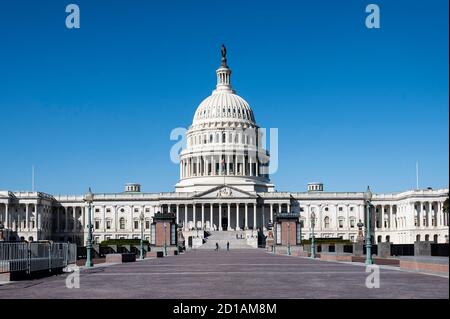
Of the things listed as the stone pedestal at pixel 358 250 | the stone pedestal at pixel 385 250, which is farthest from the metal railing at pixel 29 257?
the stone pedestal at pixel 358 250

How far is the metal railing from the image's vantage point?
118ft

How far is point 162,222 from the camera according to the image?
104188 mm

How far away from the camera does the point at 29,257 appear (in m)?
37.9

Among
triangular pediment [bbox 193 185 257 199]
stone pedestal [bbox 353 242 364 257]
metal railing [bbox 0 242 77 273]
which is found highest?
triangular pediment [bbox 193 185 257 199]

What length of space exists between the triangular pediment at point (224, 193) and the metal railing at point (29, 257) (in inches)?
5569

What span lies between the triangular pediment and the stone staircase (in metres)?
20.2

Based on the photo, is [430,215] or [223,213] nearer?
[430,215]

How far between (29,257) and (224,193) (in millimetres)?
148927

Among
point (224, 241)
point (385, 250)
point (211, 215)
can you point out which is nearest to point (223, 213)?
point (211, 215)

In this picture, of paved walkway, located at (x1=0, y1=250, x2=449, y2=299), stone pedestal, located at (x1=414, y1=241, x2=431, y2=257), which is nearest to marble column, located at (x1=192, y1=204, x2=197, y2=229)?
stone pedestal, located at (x1=414, y1=241, x2=431, y2=257)

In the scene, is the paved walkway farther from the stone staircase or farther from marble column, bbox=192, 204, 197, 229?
marble column, bbox=192, 204, 197, 229

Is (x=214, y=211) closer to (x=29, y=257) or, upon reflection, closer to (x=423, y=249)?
(x=423, y=249)

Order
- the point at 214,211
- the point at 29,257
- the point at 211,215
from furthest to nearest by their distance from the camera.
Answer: the point at 214,211
the point at 211,215
the point at 29,257

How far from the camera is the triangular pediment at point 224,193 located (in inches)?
7318
